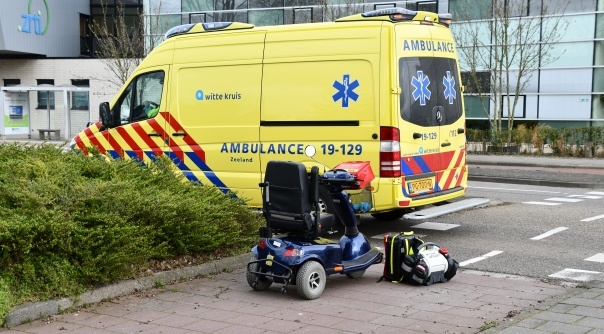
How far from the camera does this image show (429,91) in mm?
10398

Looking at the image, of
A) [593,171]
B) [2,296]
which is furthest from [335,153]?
[593,171]

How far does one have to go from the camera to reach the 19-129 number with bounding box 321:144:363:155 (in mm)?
10085

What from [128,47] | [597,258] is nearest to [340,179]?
[597,258]

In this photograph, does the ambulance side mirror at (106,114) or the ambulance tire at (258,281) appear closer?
the ambulance tire at (258,281)

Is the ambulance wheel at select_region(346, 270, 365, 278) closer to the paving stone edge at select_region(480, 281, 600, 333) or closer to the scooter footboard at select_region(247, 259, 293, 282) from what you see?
the scooter footboard at select_region(247, 259, 293, 282)

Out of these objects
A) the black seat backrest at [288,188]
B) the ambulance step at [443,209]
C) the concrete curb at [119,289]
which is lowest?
the concrete curb at [119,289]

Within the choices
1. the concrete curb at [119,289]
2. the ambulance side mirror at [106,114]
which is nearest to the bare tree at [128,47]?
the ambulance side mirror at [106,114]

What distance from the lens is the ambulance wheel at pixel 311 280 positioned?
6.85 m

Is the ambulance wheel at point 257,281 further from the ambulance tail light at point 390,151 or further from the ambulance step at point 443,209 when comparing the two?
the ambulance step at point 443,209

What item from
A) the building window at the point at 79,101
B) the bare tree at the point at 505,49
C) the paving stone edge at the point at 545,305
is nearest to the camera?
the paving stone edge at the point at 545,305

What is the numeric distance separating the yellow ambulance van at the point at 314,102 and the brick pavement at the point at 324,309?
2.67 m

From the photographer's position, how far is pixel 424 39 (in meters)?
10.4

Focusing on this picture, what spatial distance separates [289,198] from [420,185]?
357 centimetres

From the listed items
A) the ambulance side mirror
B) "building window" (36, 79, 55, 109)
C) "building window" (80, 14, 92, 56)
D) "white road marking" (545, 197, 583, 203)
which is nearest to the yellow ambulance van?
the ambulance side mirror
